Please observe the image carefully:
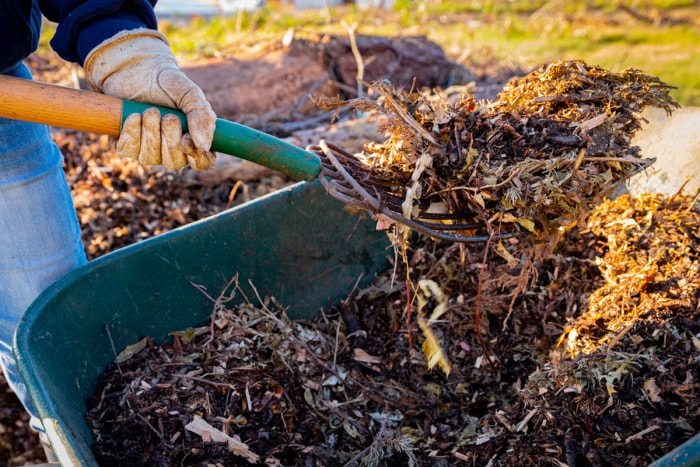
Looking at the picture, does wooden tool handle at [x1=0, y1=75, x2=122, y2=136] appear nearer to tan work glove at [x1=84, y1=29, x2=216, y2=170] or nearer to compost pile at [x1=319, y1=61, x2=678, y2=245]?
tan work glove at [x1=84, y1=29, x2=216, y2=170]

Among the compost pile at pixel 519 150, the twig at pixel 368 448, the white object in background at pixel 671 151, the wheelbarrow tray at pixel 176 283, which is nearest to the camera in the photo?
the wheelbarrow tray at pixel 176 283

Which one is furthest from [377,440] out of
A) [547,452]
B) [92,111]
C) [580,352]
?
[92,111]

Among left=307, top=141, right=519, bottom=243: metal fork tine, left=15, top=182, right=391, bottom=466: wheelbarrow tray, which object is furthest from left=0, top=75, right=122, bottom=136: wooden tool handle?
left=307, top=141, right=519, bottom=243: metal fork tine

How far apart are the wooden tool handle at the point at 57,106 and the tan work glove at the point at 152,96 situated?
0.06m

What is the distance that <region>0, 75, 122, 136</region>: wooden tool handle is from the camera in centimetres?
162

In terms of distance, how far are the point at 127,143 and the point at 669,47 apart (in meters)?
6.65

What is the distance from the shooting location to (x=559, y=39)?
7133 millimetres

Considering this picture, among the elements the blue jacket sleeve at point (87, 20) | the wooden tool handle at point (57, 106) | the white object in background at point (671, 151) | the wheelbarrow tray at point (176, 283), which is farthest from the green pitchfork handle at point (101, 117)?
the white object in background at point (671, 151)

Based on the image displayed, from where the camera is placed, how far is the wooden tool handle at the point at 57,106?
162cm

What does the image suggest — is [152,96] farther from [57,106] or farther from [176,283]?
[176,283]

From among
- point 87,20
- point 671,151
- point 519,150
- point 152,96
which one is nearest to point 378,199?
point 519,150

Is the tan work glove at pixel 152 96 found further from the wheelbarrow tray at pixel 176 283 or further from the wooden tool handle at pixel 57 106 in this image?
the wheelbarrow tray at pixel 176 283

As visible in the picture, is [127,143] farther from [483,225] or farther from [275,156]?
[483,225]

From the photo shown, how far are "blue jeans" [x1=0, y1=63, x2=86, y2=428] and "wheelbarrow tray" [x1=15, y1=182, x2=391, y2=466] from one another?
185mm
